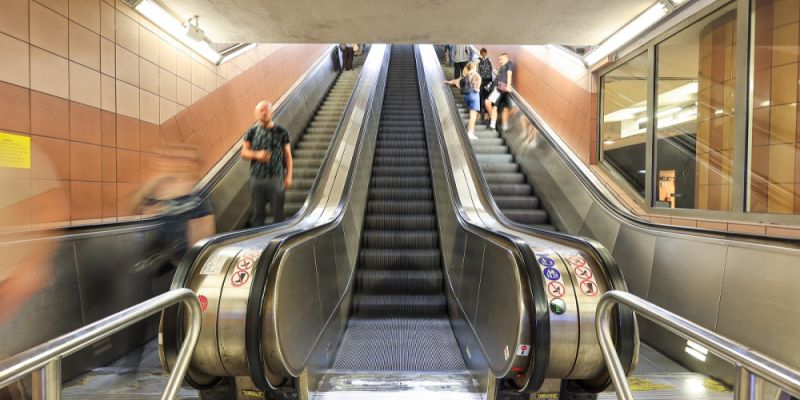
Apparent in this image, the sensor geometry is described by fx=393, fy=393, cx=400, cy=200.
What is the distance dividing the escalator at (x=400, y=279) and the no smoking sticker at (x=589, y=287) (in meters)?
1.19

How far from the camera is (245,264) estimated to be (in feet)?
6.84

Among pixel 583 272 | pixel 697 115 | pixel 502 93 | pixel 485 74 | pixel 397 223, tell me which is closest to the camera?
pixel 583 272

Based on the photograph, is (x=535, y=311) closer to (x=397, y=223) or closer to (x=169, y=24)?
(x=397, y=223)

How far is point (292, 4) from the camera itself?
3883mm

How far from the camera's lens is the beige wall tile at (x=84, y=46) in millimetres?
2912

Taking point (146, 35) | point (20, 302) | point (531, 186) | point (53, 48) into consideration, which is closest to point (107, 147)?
point (53, 48)

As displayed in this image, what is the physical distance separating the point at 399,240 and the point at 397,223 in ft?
1.20

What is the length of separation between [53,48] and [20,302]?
1770 millimetres

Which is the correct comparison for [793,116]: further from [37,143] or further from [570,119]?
[37,143]

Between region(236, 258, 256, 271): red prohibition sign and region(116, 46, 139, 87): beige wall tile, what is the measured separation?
249cm

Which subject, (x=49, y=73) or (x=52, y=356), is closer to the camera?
(x=52, y=356)

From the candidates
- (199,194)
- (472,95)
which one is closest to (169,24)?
(199,194)

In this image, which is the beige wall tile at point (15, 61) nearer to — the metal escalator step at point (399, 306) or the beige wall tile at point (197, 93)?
the beige wall tile at point (197, 93)

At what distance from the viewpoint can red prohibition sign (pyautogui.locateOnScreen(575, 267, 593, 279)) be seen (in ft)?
6.67
